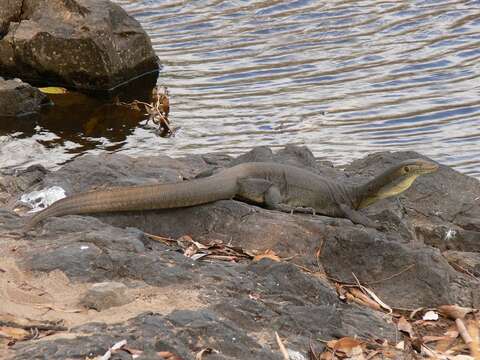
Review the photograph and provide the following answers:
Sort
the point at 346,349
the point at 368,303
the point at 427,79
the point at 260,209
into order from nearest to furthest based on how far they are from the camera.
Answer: the point at 346,349 → the point at 368,303 → the point at 260,209 → the point at 427,79

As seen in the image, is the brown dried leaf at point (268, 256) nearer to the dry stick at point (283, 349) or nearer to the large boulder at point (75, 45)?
the dry stick at point (283, 349)

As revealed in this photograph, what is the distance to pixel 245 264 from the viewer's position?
19.6 ft

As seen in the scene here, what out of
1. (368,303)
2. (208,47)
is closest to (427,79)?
(208,47)

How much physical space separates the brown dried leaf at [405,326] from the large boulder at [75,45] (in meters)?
9.24

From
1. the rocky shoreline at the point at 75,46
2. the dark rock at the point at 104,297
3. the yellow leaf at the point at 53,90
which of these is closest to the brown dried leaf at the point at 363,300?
the dark rock at the point at 104,297

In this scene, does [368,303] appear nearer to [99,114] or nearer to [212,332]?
[212,332]

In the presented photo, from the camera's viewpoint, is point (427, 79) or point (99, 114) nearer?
point (99, 114)

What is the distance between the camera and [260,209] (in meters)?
7.00

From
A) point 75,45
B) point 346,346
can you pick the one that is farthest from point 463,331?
point 75,45

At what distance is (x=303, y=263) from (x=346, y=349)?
51.3 inches

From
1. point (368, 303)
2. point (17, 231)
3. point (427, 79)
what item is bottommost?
point (427, 79)

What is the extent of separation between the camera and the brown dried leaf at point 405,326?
18.4 ft

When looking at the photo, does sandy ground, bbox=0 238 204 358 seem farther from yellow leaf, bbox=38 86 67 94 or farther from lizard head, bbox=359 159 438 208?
yellow leaf, bbox=38 86 67 94

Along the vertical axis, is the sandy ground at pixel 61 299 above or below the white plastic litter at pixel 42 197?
above
